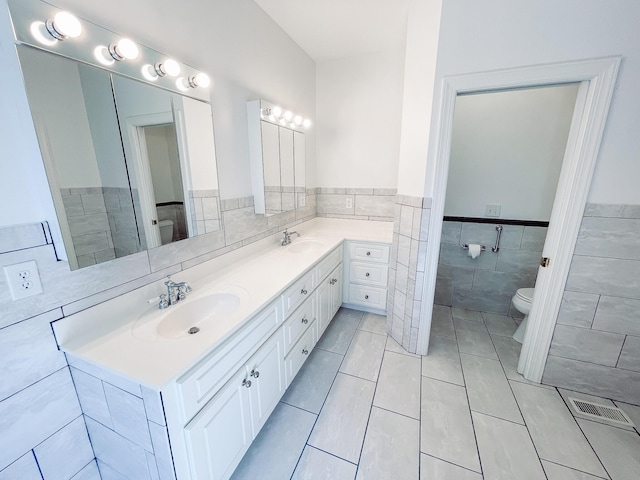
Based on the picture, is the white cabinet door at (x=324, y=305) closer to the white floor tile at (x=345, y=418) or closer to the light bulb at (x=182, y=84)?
the white floor tile at (x=345, y=418)

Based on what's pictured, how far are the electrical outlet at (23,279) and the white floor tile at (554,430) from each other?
2.38 metres

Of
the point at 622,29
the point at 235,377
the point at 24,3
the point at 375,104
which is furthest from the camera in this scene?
the point at 375,104

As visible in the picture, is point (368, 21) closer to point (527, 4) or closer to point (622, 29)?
point (527, 4)

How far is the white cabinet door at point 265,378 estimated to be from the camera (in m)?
1.25

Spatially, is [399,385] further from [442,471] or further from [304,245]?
[304,245]

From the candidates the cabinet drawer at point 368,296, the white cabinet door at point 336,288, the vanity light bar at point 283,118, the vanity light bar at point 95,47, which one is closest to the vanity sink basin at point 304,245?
the white cabinet door at point 336,288

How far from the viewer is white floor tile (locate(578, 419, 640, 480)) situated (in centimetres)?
125

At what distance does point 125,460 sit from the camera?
1.00 metres

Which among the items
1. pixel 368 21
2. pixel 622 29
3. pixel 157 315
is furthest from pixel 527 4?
pixel 157 315

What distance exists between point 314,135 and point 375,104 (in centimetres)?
72

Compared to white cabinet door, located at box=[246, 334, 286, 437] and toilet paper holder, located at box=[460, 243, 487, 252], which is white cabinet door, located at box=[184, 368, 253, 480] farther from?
toilet paper holder, located at box=[460, 243, 487, 252]

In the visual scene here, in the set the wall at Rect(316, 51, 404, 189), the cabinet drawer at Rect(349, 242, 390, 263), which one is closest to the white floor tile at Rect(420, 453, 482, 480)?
the cabinet drawer at Rect(349, 242, 390, 263)

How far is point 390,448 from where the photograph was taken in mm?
1360

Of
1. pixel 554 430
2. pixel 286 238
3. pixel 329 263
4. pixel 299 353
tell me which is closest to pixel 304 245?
pixel 286 238
